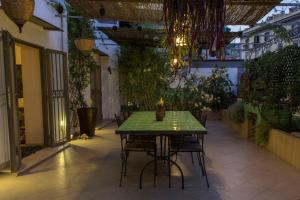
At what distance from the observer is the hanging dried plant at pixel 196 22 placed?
6.07ft

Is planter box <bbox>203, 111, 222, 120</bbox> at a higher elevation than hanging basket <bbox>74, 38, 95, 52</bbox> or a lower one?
lower

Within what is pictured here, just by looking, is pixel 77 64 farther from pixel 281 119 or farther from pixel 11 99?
pixel 281 119

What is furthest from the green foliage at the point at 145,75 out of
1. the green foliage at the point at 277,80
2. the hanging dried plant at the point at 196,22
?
the hanging dried plant at the point at 196,22

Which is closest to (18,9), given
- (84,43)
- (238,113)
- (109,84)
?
(84,43)

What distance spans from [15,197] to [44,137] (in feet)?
8.42

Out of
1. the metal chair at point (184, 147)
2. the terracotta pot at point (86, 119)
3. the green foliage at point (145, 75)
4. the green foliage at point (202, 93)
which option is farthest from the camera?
the green foliage at point (145, 75)

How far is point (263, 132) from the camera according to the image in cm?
603

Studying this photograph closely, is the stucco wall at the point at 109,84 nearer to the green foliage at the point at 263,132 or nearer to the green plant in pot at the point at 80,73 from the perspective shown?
the green plant in pot at the point at 80,73

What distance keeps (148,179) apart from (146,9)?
2.25 m

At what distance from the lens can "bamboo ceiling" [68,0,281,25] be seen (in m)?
3.41

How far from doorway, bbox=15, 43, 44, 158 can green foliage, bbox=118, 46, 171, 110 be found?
13.7 ft

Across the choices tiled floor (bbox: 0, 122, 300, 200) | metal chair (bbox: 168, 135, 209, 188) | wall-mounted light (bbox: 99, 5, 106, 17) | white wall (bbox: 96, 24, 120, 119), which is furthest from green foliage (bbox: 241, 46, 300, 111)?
white wall (bbox: 96, 24, 120, 119)

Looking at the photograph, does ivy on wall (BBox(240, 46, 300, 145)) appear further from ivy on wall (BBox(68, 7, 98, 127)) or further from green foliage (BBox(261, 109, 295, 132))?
ivy on wall (BBox(68, 7, 98, 127))

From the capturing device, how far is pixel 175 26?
1977 mm
